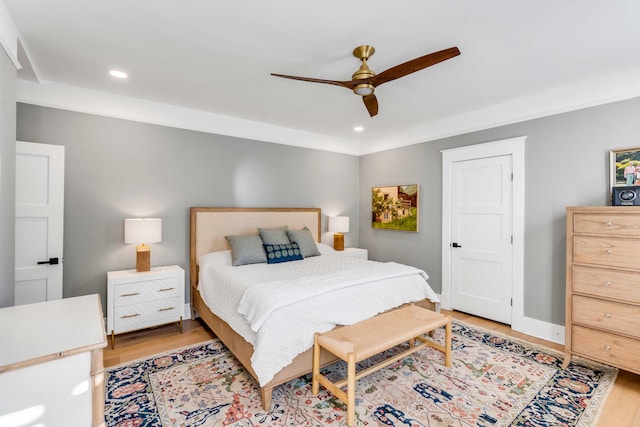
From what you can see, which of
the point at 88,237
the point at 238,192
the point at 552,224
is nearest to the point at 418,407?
the point at 552,224

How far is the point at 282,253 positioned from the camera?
3.62 meters

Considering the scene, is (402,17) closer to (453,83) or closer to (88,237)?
(453,83)

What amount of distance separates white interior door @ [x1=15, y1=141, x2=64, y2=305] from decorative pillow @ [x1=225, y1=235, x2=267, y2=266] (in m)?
1.66

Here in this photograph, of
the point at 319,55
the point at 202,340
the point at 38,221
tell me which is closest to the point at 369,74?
the point at 319,55

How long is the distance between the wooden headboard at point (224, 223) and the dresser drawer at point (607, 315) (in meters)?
3.34

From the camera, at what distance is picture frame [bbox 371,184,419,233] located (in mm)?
4484

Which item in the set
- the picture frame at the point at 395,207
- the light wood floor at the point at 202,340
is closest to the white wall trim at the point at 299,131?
the picture frame at the point at 395,207

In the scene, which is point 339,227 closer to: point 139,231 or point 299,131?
point 299,131

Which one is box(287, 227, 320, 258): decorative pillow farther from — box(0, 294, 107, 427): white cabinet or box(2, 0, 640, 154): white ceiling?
box(0, 294, 107, 427): white cabinet

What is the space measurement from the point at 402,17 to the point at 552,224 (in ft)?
8.70

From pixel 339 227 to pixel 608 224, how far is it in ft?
10.4

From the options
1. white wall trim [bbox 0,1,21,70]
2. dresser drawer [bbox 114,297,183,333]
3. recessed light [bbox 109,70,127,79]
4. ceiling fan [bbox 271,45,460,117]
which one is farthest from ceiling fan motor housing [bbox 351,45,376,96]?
dresser drawer [bbox 114,297,183,333]

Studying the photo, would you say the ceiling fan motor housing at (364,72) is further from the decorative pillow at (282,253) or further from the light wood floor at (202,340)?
the light wood floor at (202,340)

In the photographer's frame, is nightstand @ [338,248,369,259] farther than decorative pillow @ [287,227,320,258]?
Yes
